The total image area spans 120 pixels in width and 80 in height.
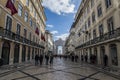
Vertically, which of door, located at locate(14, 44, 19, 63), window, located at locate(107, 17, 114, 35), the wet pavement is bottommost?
the wet pavement

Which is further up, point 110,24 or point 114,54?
point 110,24

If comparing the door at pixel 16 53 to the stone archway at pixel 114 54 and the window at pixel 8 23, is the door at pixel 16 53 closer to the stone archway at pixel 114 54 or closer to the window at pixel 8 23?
the window at pixel 8 23

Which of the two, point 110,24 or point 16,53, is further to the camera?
point 16,53

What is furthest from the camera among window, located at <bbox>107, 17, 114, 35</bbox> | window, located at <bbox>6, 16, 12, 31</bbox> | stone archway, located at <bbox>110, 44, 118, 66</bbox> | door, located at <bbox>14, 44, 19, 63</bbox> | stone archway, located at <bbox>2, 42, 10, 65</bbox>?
door, located at <bbox>14, 44, 19, 63</bbox>

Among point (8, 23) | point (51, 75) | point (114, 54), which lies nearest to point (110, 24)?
point (114, 54)

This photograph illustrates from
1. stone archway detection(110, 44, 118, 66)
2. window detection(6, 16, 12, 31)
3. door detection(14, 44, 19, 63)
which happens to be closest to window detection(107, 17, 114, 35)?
stone archway detection(110, 44, 118, 66)

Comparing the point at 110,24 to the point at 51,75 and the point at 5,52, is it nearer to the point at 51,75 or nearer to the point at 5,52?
the point at 51,75

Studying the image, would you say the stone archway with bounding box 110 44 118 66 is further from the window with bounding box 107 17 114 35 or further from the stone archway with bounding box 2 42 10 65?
the stone archway with bounding box 2 42 10 65

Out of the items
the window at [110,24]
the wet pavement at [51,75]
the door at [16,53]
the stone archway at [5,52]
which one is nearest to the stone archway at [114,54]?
the window at [110,24]

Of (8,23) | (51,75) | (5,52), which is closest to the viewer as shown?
(51,75)

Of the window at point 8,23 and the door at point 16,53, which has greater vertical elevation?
the window at point 8,23

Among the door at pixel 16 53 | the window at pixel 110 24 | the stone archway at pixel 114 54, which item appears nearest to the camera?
the stone archway at pixel 114 54

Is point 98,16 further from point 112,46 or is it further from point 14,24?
point 14,24

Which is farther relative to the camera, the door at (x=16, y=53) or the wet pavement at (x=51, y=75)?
the door at (x=16, y=53)
